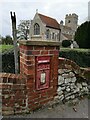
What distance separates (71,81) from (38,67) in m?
1.14

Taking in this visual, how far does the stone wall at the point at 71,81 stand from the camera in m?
3.72

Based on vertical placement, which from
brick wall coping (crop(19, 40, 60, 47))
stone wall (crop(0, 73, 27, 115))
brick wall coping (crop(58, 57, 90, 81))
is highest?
brick wall coping (crop(19, 40, 60, 47))

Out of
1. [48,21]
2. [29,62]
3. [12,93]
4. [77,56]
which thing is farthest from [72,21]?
[12,93]

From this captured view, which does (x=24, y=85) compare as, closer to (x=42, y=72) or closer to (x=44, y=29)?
(x=42, y=72)

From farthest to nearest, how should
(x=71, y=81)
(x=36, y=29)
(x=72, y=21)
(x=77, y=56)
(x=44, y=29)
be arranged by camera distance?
(x=72, y=21) < (x=36, y=29) < (x=44, y=29) < (x=77, y=56) < (x=71, y=81)

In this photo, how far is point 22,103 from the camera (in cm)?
311

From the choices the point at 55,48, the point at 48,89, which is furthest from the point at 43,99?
the point at 55,48

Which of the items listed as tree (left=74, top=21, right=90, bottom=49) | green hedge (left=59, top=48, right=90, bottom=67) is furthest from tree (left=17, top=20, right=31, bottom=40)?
green hedge (left=59, top=48, right=90, bottom=67)

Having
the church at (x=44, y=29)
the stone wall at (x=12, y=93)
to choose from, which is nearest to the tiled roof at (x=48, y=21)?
the church at (x=44, y=29)

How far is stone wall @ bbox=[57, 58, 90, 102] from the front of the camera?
372cm

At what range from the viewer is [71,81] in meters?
3.96

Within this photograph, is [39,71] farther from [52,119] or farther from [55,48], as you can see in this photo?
[52,119]

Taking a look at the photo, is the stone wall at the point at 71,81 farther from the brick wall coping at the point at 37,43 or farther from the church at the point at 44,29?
the church at the point at 44,29

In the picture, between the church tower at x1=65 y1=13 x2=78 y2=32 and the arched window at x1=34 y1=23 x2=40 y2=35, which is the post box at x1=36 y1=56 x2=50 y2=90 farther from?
the church tower at x1=65 y1=13 x2=78 y2=32
